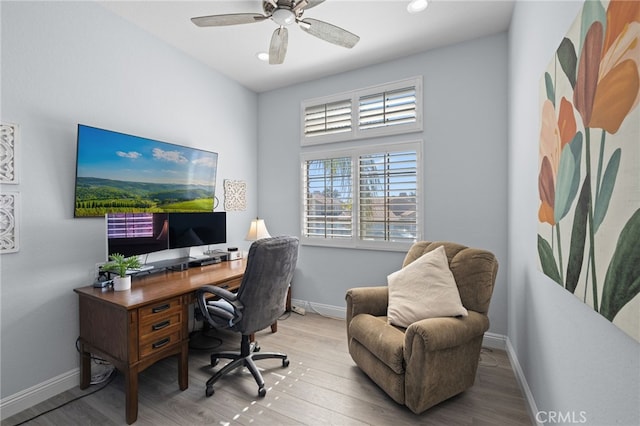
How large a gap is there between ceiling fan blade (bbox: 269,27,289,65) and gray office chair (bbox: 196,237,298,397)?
151 centimetres

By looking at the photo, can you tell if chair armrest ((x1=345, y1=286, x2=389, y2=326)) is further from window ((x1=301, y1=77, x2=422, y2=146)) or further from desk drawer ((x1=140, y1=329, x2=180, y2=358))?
window ((x1=301, y1=77, x2=422, y2=146))

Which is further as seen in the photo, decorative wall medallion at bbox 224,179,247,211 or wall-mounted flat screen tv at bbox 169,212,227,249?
decorative wall medallion at bbox 224,179,247,211

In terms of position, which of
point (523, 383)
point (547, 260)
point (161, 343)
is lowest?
point (523, 383)

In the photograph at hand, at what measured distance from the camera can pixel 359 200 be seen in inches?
132

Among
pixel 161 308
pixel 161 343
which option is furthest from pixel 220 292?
pixel 161 343

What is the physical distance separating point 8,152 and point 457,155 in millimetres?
3530

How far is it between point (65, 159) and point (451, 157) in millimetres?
3311

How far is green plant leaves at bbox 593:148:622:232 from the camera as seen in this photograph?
0.83 metres

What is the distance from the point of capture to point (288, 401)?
198cm

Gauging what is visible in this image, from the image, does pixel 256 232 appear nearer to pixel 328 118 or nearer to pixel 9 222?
pixel 328 118

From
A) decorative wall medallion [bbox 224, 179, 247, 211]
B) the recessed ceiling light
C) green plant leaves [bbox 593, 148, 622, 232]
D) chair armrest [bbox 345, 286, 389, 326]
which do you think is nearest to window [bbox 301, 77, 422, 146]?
the recessed ceiling light

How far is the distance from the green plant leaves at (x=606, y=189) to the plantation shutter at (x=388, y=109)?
234 cm

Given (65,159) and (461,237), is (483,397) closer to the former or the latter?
(461,237)

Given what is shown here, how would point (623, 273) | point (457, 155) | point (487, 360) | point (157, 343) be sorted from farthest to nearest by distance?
point (457, 155)
point (487, 360)
point (157, 343)
point (623, 273)
